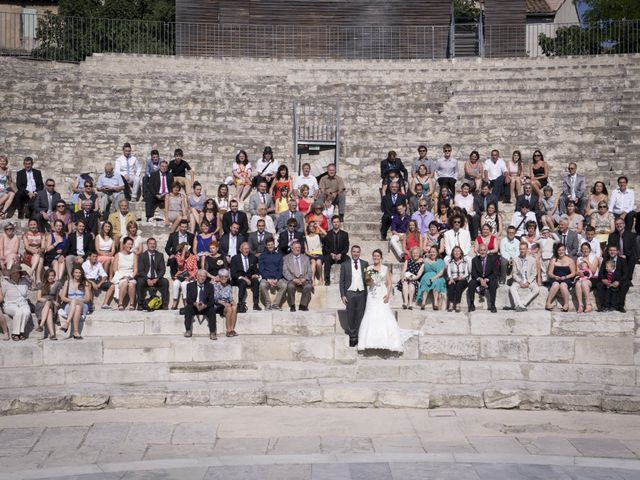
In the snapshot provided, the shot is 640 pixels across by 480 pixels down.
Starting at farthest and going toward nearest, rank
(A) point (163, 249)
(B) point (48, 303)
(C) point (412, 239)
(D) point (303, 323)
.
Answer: (A) point (163, 249) < (C) point (412, 239) < (D) point (303, 323) < (B) point (48, 303)

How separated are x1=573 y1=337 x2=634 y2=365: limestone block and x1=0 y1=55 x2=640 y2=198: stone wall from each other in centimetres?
626

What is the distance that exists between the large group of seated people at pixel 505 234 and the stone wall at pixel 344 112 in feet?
7.47

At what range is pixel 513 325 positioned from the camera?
58.5 feet

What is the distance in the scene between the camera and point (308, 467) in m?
12.9

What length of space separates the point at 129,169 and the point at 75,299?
468 centimetres

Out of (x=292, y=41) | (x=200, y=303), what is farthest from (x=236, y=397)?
(x=292, y=41)

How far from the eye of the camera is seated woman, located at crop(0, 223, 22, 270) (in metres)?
18.5

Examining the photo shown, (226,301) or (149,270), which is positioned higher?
(149,270)

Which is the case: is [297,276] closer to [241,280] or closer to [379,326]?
[241,280]

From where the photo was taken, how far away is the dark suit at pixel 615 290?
59.1 feet

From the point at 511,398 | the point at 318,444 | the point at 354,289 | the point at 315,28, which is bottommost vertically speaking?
the point at 318,444

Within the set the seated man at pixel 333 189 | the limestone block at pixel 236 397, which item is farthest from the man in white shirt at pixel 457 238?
the limestone block at pixel 236 397

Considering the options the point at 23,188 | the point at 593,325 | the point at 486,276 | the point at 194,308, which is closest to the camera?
the point at 194,308

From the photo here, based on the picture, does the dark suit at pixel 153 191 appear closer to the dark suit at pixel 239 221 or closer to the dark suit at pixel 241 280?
the dark suit at pixel 239 221
